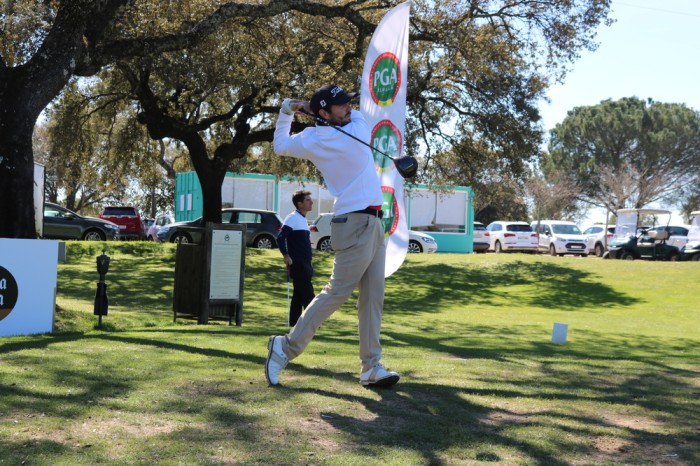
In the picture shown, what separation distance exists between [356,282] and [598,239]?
1324 inches

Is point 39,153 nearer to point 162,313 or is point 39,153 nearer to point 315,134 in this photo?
point 162,313

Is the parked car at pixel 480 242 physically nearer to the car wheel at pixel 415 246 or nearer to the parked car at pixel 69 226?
the car wheel at pixel 415 246

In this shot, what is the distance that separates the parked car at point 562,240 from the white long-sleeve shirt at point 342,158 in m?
32.2

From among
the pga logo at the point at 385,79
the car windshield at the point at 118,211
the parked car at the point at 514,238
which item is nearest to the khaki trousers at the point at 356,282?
the pga logo at the point at 385,79

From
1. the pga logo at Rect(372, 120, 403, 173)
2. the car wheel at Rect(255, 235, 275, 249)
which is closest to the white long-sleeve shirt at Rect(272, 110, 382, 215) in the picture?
the pga logo at Rect(372, 120, 403, 173)

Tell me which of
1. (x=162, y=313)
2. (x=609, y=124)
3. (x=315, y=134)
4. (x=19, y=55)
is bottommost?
(x=162, y=313)

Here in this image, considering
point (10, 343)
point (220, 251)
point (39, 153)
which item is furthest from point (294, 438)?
point (39, 153)

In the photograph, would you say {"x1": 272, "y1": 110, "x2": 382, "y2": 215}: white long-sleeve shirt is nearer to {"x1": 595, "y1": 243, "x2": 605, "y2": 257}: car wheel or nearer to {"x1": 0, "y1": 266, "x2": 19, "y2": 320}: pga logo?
{"x1": 0, "y1": 266, "x2": 19, "y2": 320}: pga logo

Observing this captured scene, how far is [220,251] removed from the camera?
11.7 metres

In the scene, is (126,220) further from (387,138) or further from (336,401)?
(336,401)

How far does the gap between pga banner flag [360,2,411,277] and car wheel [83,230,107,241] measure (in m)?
25.9

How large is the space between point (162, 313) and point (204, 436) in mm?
9998

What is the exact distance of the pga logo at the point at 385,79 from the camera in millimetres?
8500

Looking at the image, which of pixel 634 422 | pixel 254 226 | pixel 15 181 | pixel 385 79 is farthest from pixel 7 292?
pixel 254 226
